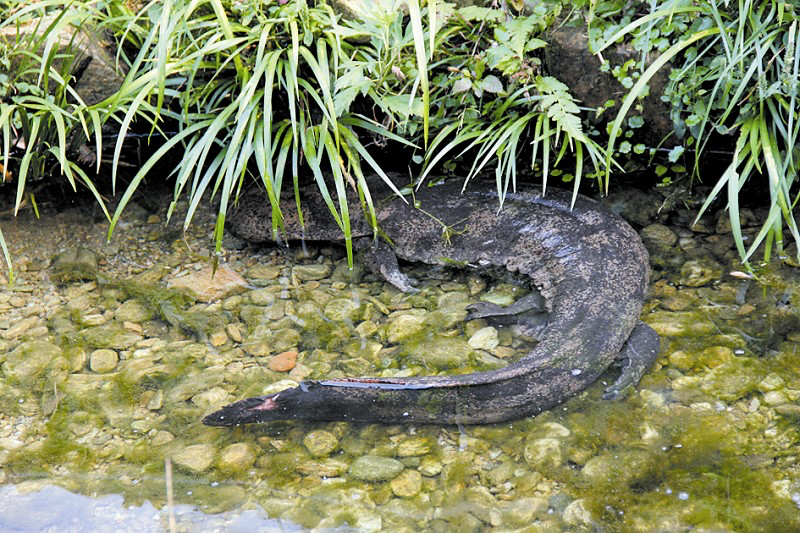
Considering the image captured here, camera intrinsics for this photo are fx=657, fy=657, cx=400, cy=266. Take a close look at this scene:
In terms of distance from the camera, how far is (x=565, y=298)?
13.6ft

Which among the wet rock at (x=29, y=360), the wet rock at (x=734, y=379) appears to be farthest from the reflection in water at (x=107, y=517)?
the wet rock at (x=734, y=379)

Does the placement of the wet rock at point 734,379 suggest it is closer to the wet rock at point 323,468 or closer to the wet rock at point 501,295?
the wet rock at point 501,295

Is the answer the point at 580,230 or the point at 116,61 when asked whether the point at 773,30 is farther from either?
the point at 116,61

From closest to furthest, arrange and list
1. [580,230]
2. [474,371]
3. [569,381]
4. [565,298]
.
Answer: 1. [569,381]
2. [474,371]
3. [565,298]
4. [580,230]

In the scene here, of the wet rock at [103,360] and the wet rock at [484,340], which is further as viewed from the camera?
the wet rock at [484,340]

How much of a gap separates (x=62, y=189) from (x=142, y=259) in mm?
1011

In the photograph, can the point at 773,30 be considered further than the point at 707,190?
No

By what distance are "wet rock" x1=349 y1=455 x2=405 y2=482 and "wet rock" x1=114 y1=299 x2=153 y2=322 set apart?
1897 millimetres

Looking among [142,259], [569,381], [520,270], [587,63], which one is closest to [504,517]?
[569,381]

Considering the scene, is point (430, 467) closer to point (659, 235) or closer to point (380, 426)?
point (380, 426)

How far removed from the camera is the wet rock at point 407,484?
298 cm

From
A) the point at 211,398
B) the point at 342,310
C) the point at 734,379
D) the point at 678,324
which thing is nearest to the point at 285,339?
the point at 342,310

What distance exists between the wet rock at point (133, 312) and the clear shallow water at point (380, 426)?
14 mm

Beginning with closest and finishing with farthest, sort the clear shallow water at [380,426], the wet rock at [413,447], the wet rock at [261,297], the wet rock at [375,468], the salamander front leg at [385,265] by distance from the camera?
the clear shallow water at [380,426]
the wet rock at [375,468]
the wet rock at [413,447]
the wet rock at [261,297]
the salamander front leg at [385,265]
